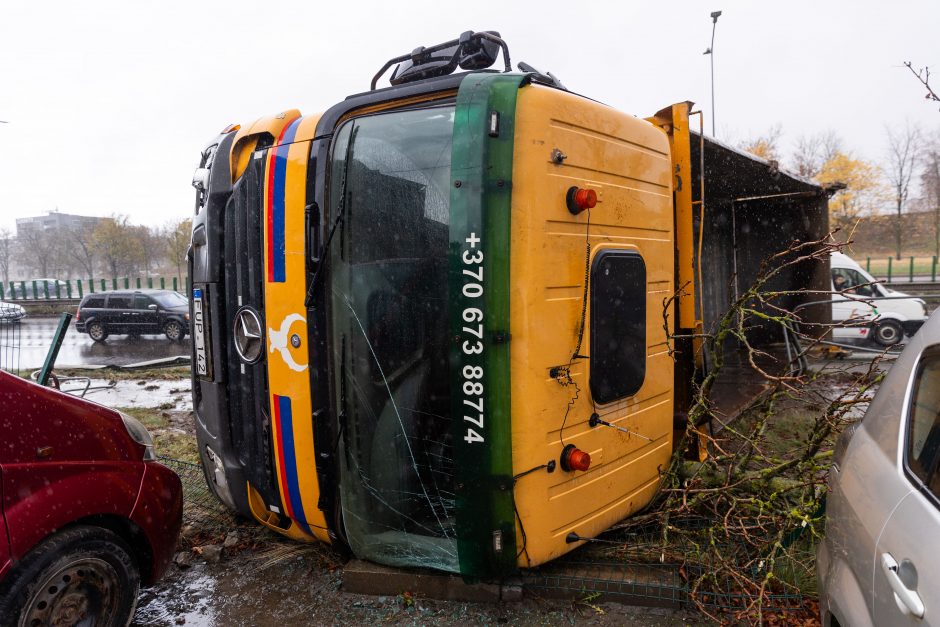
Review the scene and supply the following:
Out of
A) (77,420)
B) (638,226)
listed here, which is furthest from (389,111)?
(77,420)

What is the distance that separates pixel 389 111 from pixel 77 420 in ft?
7.12

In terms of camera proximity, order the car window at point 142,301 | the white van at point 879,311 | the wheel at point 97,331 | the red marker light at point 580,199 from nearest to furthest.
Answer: the red marker light at point 580,199, the white van at point 879,311, the car window at point 142,301, the wheel at point 97,331

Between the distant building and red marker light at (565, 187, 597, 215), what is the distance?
1959 inches

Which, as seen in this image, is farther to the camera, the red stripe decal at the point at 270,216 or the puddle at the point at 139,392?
the puddle at the point at 139,392

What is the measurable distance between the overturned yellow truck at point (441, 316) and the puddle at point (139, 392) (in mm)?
5239

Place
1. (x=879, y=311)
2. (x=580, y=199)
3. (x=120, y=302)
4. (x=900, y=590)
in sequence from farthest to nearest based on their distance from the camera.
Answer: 1. (x=120, y=302)
2. (x=879, y=311)
3. (x=580, y=199)
4. (x=900, y=590)

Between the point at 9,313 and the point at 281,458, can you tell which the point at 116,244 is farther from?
the point at 281,458

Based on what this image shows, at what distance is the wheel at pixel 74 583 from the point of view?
2.40m

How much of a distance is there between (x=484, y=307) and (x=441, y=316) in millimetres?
418

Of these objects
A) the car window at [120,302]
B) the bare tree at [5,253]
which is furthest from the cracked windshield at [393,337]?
the bare tree at [5,253]

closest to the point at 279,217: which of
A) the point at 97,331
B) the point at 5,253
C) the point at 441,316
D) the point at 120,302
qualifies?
the point at 441,316

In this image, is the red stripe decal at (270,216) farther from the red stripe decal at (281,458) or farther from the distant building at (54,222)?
the distant building at (54,222)

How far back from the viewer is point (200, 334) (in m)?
3.75

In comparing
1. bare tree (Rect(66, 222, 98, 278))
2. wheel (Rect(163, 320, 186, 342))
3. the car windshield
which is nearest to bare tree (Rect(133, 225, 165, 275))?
bare tree (Rect(66, 222, 98, 278))
